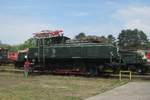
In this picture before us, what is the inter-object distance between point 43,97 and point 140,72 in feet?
63.6

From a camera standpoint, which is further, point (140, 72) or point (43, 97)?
point (140, 72)

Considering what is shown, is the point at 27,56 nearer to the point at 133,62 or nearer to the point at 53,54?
the point at 53,54

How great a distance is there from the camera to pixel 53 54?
36531mm

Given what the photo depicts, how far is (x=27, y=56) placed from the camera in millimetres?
37969

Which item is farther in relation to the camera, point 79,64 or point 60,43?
point 60,43

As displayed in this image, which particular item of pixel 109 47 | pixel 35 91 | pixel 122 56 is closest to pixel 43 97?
pixel 35 91

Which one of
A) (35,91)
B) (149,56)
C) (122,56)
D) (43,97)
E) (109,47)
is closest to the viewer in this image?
(43,97)

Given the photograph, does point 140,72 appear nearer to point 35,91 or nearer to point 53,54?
point 53,54

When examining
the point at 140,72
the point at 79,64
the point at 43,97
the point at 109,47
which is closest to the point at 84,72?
the point at 79,64

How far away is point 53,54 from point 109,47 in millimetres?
5219

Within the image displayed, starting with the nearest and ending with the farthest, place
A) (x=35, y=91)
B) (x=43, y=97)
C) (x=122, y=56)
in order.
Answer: (x=43, y=97) → (x=35, y=91) → (x=122, y=56)

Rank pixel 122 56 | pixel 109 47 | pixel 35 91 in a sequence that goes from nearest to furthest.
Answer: pixel 35 91 → pixel 109 47 → pixel 122 56

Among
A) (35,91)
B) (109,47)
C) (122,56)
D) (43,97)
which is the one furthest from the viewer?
(122,56)

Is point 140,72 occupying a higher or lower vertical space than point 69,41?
lower
